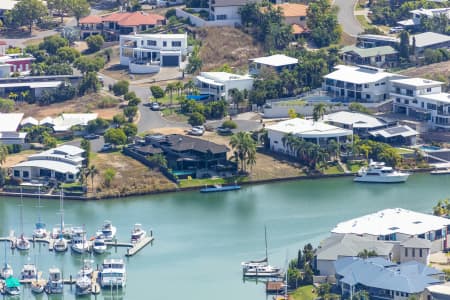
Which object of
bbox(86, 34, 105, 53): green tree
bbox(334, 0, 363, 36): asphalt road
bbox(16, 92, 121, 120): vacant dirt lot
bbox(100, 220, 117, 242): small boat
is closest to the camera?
bbox(100, 220, 117, 242): small boat

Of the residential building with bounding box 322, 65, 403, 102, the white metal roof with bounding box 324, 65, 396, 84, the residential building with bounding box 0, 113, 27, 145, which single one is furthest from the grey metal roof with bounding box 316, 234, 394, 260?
the white metal roof with bounding box 324, 65, 396, 84

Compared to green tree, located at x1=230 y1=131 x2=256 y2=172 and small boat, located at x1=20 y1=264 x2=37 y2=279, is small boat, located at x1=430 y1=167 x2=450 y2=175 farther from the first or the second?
small boat, located at x1=20 y1=264 x2=37 y2=279

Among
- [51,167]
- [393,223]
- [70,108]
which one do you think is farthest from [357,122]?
[393,223]

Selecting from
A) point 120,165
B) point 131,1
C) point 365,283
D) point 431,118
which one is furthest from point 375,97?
point 365,283

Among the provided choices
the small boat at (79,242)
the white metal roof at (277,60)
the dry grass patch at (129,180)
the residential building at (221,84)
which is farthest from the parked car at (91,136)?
the small boat at (79,242)

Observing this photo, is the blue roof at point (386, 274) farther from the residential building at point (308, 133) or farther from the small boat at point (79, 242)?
the residential building at point (308, 133)

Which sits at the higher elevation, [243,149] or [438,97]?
[438,97]

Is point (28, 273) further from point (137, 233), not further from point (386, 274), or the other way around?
point (386, 274)

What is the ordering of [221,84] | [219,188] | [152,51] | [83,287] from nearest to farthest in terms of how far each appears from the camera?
[83,287]
[219,188]
[221,84]
[152,51]
